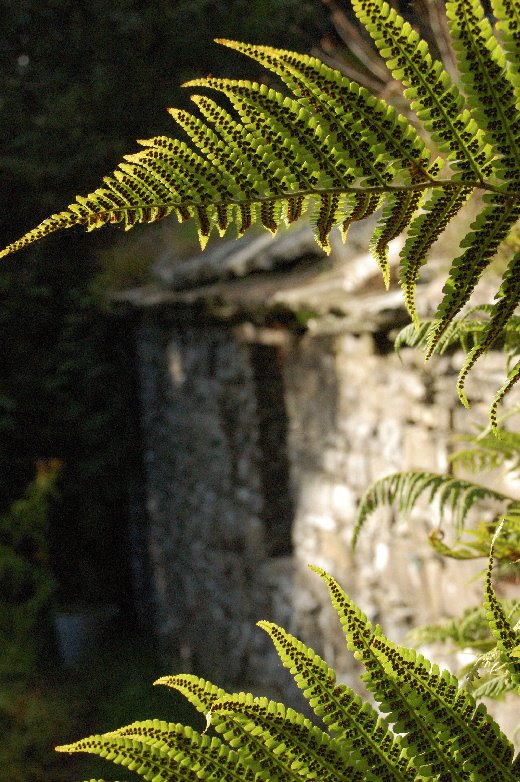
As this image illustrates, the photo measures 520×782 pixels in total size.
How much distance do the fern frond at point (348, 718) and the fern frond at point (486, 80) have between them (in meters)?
Result: 0.54

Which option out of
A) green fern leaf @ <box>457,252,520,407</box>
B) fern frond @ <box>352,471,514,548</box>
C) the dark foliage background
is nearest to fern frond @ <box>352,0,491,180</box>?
green fern leaf @ <box>457,252,520,407</box>

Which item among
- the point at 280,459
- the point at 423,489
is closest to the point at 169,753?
the point at 423,489

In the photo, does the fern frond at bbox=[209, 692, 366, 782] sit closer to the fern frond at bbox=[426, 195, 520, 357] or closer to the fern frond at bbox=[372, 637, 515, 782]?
the fern frond at bbox=[372, 637, 515, 782]

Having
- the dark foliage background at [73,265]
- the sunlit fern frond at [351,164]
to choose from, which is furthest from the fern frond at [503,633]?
the dark foliage background at [73,265]

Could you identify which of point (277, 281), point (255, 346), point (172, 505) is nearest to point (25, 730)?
point (172, 505)

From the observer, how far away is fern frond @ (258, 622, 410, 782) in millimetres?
877

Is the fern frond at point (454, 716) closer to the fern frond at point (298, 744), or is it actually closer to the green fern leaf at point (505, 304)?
the fern frond at point (298, 744)

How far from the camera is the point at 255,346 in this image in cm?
521

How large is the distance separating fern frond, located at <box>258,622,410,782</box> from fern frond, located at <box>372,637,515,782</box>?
0.05 meters

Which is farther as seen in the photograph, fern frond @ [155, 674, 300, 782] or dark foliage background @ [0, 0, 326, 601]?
dark foliage background @ [0, 0, 326, 601]

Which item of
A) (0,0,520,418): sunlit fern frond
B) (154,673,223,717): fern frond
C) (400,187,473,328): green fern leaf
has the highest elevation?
(0,0,520,418): sunlit fern frond

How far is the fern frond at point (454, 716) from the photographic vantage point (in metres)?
0.85

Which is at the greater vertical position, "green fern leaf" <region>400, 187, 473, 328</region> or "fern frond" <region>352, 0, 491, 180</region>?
"fern frond" <region>352, 0, 491, 180</region>

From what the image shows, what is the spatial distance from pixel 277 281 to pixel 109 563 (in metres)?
3.88
